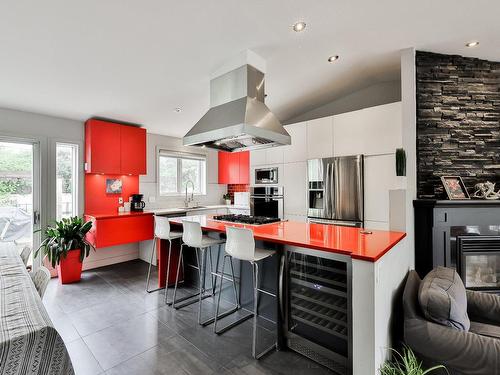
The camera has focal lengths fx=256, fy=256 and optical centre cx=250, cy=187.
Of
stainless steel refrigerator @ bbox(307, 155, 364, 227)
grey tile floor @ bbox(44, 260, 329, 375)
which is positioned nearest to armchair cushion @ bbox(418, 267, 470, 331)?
grey tile floor @ bbox(44, 260, 329, 375)

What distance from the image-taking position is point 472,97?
120 inches

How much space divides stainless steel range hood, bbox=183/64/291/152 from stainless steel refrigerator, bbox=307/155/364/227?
110 cm

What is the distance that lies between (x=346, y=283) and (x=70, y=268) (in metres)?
3.63

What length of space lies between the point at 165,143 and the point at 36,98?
2166 mm

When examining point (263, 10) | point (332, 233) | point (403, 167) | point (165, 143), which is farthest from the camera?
point (165, 143)

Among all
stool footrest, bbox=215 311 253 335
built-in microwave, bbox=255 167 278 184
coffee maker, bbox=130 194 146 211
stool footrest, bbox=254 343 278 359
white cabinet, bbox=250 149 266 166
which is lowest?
stool footrest, bbox=254 343 278 359

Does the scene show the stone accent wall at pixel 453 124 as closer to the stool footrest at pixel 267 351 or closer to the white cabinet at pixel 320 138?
the white cabinet at pixel 320 138

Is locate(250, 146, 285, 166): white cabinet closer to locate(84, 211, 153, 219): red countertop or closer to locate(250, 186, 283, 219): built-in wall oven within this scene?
locate(250, 186, 283, 219): built-in wall oven

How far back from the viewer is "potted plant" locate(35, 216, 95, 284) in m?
3.39

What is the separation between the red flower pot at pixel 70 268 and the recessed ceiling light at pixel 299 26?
3867mm

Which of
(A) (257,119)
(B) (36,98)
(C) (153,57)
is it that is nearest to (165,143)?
(B) (36,98)

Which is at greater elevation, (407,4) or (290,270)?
(407,4)

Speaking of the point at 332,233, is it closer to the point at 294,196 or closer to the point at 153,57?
the point at 294,196

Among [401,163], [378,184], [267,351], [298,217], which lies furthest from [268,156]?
[267,351]
